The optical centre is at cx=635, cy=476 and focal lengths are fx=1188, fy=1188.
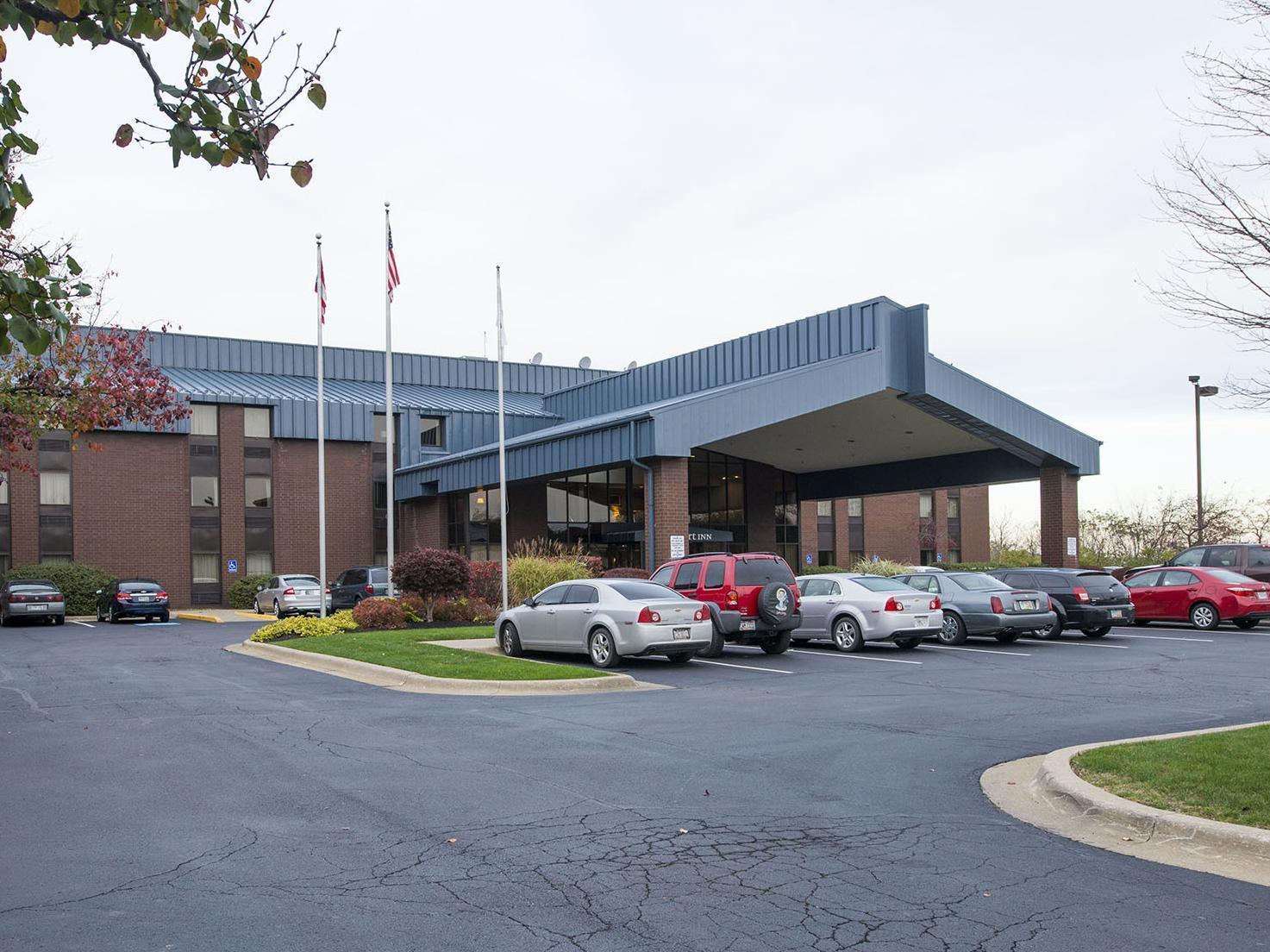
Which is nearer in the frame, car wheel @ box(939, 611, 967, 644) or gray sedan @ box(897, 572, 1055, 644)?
gray sedan @ box(897, 572, 1055, 644)

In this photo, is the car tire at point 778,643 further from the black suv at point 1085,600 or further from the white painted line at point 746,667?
the black suv at point 1085,600

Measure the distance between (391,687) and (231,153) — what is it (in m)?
10.5

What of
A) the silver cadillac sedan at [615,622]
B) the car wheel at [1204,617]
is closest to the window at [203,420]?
the silver cadillac sedan at [615,622]

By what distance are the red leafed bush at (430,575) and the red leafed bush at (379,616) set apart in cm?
83

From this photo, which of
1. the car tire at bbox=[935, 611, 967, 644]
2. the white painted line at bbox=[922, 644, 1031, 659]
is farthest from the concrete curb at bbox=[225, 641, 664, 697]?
the car tire at bbox=[935, 611, 967, 644]

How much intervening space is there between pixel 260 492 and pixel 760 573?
31.7 meters

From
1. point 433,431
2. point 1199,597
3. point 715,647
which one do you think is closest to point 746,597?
point 715,647

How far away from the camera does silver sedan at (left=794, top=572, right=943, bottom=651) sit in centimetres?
2122

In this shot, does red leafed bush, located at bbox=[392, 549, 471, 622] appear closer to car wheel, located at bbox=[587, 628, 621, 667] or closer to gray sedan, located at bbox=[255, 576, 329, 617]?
car wheel, located at bbox=[587, 628, 621, 667]

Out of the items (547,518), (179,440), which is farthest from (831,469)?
(179,440)

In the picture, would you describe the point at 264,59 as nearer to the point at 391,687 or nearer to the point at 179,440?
the point at 391,687

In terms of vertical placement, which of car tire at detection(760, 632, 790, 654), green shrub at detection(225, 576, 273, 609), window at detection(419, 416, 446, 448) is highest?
window at detection(419, 416, 446, 448)

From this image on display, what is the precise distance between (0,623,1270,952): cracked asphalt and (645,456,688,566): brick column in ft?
46.5

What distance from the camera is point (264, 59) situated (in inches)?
288
